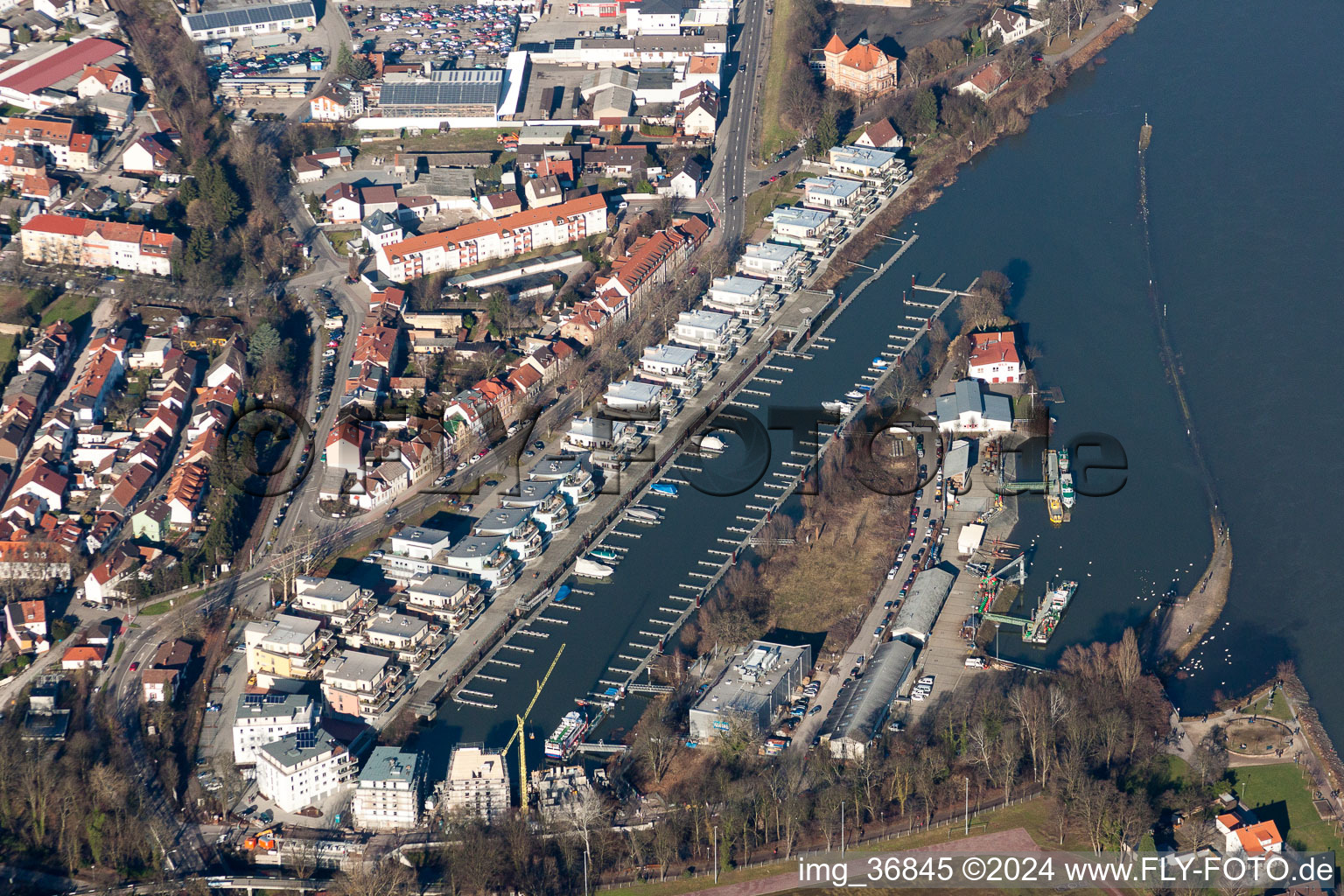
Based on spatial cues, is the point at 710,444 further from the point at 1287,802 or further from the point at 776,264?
the point at 1287,802

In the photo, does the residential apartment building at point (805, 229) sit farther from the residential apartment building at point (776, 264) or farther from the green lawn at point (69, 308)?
the green lawn at point (69, 308)

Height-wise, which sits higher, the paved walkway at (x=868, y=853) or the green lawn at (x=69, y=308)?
the green lawn at (x=69, y=308)

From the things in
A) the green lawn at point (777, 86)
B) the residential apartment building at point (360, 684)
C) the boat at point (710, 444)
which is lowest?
the residential apartment building at point (360, 684)

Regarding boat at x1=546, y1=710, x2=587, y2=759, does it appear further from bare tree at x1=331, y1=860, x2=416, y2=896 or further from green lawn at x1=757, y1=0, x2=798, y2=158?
green lawn at x1=757, y1=0, x2=798, y2=158

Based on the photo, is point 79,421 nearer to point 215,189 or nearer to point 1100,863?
point 215,189

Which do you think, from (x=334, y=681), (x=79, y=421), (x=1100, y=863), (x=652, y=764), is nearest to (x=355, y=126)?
(x=79, y=421)

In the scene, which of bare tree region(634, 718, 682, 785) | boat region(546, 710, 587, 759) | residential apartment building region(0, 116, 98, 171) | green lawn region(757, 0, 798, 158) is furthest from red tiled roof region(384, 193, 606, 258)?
bare tree region(634, 718, 682, 785)

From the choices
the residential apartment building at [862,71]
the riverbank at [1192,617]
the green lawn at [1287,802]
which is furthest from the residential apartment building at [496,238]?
the green lawn at [1287,802]
